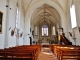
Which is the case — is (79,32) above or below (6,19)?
Result: below

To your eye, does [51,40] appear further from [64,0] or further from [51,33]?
[64,0]

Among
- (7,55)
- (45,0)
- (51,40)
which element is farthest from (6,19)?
(51,40)

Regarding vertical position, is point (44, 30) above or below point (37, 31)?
above

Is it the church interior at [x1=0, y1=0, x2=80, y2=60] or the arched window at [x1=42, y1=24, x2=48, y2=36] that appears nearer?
the church interior at [x1=0, y1=0, x2=80, y2=60]

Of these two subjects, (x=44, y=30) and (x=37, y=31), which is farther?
(x=44, y=30)

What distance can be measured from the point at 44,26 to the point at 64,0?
66.5 ft

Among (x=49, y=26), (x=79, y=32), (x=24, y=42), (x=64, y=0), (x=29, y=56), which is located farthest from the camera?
(x=49, y=26)

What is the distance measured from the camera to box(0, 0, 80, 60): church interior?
6832mm

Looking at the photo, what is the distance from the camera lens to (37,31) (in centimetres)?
3603

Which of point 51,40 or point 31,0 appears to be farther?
point 51,40

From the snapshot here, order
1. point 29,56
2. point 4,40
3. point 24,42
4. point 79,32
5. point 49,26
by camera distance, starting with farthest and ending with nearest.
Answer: point 49,26 < point 24,42 < point 79,32 < point 4,40 < point 29,56

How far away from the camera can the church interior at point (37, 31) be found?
→ 6.83 meters

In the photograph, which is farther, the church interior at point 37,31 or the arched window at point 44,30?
the arched window at point 44,30

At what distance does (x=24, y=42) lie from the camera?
19.4 metres
